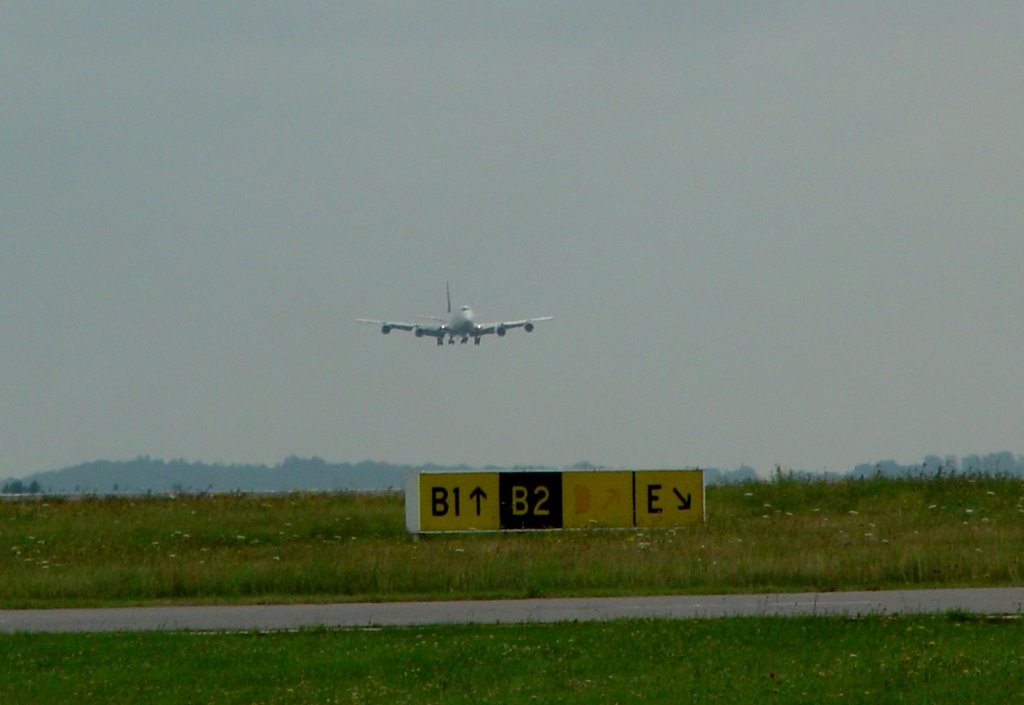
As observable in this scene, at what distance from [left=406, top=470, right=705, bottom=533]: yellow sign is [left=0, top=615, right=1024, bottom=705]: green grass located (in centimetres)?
1566

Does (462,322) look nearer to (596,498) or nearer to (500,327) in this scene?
(500,327)

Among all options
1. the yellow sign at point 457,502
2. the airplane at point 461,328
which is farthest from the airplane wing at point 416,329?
the yellow sign at point 457,502

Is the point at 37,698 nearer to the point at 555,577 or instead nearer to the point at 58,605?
the point at 58,605

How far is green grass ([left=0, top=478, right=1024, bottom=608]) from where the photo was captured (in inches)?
1005

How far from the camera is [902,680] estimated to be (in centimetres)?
1366

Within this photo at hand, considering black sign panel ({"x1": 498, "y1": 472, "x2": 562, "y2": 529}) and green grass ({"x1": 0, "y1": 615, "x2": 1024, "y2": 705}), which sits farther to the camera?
black sign panel ({"x1": 498, "y1": 472, "x2": 562, "y2": 529})

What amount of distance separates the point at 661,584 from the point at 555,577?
189 cm

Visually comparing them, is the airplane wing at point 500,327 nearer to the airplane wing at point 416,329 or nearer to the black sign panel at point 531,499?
the airplane wing at point 416,329

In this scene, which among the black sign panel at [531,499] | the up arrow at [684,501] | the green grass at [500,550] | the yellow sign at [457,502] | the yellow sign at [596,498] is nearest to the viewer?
the green grass at [500,550]

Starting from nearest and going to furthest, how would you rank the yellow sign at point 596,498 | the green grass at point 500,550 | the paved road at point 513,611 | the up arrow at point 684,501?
the paved road at point 513,611
the green grass at point 500,550
the yellow sign at point 596,498
the up arrow at point 684,501

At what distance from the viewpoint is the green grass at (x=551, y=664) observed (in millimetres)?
13539

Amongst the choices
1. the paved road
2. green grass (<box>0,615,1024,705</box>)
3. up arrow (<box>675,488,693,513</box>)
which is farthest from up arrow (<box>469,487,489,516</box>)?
green grass (<box>0,615,1024,705</box>)

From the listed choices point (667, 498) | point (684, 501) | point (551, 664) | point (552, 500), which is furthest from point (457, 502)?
point (551, 664)

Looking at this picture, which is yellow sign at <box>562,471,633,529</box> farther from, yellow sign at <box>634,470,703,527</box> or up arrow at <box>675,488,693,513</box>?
up arrow at <box>675,488,693,513</box>
